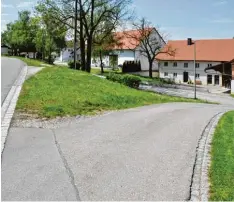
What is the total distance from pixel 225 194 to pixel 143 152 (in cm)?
277

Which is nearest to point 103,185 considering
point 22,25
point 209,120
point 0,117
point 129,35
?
point 0,117

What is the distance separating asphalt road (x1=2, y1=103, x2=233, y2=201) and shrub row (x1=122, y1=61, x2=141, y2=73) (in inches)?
2223

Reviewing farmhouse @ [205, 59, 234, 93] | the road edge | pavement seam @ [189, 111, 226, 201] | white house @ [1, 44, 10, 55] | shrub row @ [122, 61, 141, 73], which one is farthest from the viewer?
white house @ [1, 44, 10, 55]

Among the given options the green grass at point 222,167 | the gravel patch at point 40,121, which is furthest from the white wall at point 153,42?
the green grass at point 222,167

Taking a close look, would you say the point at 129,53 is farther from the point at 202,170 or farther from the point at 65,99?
the point at 202,170

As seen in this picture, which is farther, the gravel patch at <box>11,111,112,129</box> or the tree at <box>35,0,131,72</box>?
the tree at <box>35,0,131,72</box>

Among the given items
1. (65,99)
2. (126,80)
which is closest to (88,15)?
(126,80)

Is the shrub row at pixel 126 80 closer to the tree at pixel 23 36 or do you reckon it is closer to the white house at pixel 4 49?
the tree at pixel 23 36

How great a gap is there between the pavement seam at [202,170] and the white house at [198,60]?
149 feet

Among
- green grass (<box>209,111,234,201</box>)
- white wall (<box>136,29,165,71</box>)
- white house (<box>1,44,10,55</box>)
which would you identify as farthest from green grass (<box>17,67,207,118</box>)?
white house (<box>1,44,10,55</box>)

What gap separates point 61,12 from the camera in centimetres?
3894

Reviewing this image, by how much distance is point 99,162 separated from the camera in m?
7.65

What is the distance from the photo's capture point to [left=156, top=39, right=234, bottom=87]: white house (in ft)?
188

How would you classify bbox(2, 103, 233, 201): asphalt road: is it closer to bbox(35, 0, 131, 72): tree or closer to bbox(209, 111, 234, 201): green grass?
bbox(209, 111, 234, 201): green grass
